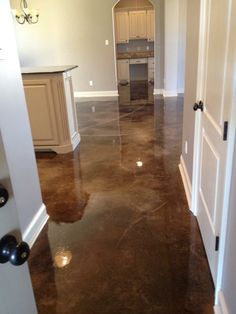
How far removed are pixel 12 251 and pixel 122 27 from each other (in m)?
9.76

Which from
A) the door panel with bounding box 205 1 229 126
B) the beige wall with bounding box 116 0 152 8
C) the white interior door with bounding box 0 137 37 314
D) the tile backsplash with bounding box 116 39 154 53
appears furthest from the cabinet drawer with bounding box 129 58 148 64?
the white interior door with bounding box 0 137 37 314

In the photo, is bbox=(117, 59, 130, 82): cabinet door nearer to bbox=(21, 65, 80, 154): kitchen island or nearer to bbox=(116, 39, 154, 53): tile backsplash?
bbox=(116, 39, 154, 53): tile backsplash

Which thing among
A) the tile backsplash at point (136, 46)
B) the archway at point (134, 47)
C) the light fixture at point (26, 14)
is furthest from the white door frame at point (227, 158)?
the tile backsplash at point (136, 46)

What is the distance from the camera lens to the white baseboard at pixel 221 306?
56.5 inches

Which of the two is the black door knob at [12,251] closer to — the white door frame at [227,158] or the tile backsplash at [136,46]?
the white door frame at [227,158]

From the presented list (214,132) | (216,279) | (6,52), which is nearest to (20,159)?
(6,52)

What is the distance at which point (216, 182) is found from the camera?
5.33 ft

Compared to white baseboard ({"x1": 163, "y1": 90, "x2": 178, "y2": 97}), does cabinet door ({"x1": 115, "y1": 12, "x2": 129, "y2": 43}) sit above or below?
above

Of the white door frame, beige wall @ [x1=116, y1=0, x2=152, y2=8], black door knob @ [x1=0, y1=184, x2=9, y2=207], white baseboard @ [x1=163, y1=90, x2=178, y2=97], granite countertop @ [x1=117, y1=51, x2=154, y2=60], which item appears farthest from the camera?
granite countertop @ [x1=117, y1=51, x2=154, y2=60]

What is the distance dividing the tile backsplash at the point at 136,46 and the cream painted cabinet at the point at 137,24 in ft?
1.85

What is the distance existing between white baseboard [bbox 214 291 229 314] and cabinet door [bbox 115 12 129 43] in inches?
363

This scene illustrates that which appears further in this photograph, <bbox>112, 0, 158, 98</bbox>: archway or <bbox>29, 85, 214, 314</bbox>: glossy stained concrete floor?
<bbox>112, 0, 158, 98</bbox>: archway

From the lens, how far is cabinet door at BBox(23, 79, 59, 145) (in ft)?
11.9

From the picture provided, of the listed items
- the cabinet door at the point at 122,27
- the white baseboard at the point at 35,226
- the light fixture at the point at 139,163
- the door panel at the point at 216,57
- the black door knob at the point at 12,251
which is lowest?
the light fixture at the point at 139,163
